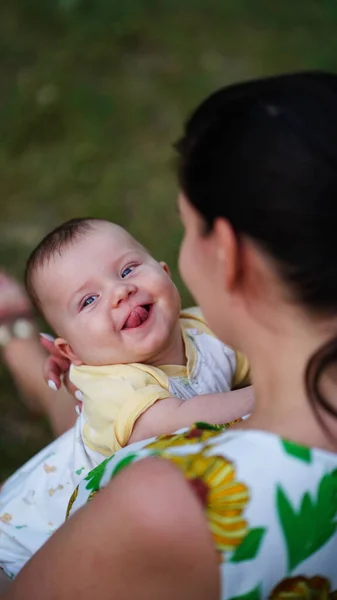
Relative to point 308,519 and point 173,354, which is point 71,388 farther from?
point 308,519

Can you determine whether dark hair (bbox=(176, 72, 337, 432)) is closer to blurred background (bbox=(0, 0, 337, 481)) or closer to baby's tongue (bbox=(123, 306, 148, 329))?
baby's tongue (bbox=(123, 306, 148, 329))

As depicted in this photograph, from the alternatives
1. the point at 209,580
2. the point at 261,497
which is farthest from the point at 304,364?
the point at 209,580

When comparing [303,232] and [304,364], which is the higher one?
[303,232]

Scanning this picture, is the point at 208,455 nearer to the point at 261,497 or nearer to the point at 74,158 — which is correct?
the point at 261,497

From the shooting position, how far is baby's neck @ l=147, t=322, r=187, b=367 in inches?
73.3

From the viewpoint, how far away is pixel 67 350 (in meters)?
1.89

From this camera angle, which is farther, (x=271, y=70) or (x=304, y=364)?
(x=271, y=70)

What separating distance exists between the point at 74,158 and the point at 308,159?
2.45m

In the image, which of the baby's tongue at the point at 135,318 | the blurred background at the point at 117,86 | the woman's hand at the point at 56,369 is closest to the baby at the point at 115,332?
the baby's tongue at the point at 135,318

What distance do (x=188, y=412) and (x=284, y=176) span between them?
29.2 inches

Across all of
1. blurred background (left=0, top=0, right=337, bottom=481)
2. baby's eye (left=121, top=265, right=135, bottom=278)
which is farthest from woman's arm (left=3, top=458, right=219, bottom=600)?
blurred background (left=0, top=0, right=337, bottom=481)

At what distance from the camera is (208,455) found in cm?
108

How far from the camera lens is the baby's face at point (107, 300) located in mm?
1771

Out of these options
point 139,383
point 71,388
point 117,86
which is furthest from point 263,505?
point 117,86
